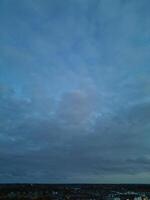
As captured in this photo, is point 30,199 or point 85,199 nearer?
point 30,199

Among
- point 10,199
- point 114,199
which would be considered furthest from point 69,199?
point 10,199

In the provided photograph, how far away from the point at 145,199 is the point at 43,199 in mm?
45737

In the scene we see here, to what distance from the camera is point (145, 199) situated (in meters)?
157

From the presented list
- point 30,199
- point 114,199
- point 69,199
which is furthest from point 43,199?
point 114,199

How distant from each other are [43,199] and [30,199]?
4.58 meters

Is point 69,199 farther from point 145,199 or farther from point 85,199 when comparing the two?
point 145,199

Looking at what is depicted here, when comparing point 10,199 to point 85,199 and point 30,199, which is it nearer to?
point 30,199

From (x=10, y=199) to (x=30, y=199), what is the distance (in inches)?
276

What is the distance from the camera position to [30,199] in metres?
135

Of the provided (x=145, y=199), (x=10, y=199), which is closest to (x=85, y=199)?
(x=145, y=199)

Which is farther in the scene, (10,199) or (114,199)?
(114,199)

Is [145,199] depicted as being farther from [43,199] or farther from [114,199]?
[43,199]

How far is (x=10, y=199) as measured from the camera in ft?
434

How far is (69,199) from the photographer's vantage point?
154m
